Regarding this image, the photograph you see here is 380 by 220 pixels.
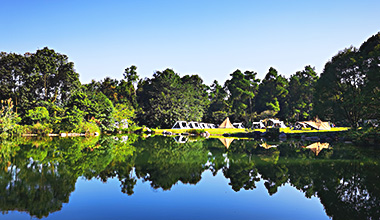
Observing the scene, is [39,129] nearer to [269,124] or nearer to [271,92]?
[269,124]

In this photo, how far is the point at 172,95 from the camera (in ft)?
152

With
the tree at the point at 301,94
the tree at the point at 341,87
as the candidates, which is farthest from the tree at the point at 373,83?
the tree at the point at 301,94

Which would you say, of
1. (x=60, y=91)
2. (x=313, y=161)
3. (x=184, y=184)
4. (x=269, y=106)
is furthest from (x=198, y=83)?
(x=184, y=184)

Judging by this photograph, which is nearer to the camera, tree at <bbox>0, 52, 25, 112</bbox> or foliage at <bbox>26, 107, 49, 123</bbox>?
foliage at <bbox>26, 107, 49, 123</bbox>

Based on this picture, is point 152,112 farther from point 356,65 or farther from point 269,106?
point 356,65

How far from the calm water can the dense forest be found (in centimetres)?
1505

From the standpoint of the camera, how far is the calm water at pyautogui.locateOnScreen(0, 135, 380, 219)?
564cm

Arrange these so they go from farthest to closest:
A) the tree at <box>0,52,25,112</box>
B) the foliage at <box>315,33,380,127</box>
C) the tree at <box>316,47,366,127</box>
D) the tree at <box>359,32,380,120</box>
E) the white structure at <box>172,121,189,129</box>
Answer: the white structure at <box>172,121,189,129</box> < the tree at <box>0,52,25,112</box> < the tree at <box>316,47,366,127</box> < the foliage at <box>315,33,380,127</box> < the tree at <box>359,32,380,120</box>

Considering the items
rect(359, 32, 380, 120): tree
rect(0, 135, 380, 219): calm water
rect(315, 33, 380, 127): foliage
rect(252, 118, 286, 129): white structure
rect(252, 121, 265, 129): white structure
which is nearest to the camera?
rect(0, 135, 380, 219): calm water

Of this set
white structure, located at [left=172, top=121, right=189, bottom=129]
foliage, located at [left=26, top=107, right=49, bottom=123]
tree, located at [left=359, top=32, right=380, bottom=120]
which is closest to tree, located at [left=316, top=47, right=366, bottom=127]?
tree, located at [left=359, top=32, right=380, bottom=120]

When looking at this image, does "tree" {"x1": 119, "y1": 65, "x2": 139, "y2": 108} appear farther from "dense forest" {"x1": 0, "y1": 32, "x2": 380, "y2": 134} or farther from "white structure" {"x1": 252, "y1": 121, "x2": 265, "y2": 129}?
"white structure" {"x1": 252, "y1": 121, "x2": 265, "y2": 129}

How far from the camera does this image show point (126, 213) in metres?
5.53

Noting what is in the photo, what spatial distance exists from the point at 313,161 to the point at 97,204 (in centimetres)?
919

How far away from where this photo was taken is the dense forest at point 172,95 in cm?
2675
